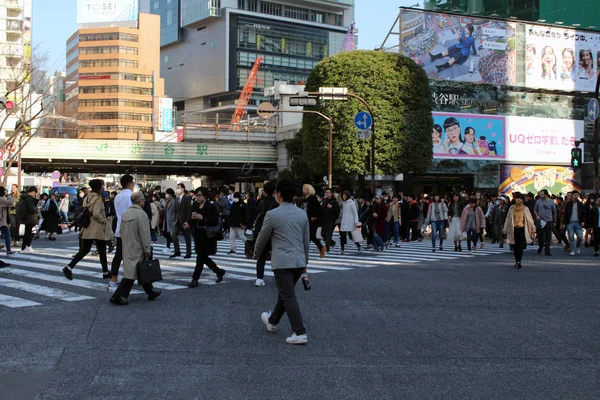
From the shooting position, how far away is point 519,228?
1423 centimetres

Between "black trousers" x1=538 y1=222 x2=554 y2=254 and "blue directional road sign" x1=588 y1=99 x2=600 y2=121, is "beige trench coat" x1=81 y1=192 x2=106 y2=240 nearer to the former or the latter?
"black trousers" x1=538 y1=222 x2=554 y2=254

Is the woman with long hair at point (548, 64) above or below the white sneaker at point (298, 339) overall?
above

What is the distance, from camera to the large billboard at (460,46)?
144 ft

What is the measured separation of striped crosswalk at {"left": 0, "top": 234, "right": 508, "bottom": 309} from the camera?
32.1ft

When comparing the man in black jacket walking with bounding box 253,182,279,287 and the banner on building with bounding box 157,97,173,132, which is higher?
the banner on building with bounding box 157,97,173,132

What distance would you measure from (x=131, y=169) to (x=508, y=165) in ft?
97.2

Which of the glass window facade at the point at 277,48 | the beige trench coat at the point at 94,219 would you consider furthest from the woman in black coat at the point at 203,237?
the glass window facade at the point at 277,48

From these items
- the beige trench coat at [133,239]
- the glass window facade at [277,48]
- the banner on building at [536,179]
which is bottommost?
the beige trench coat at [133,239]

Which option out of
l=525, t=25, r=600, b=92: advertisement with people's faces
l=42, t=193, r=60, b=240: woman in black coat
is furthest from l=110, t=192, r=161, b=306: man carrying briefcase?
l=525, t=25, r=600, b=92: advertisement with people's faces

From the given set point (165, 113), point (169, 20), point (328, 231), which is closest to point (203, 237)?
point (328, 231)

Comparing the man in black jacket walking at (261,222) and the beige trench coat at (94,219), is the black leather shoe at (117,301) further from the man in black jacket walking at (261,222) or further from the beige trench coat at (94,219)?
the beige trench coat at (94,219)

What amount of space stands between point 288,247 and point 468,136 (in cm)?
4190

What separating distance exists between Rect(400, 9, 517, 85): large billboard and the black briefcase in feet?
123

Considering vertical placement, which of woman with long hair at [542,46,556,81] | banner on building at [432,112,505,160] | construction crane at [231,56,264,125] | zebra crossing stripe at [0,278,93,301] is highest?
construction crane at [231,56,264,125]
